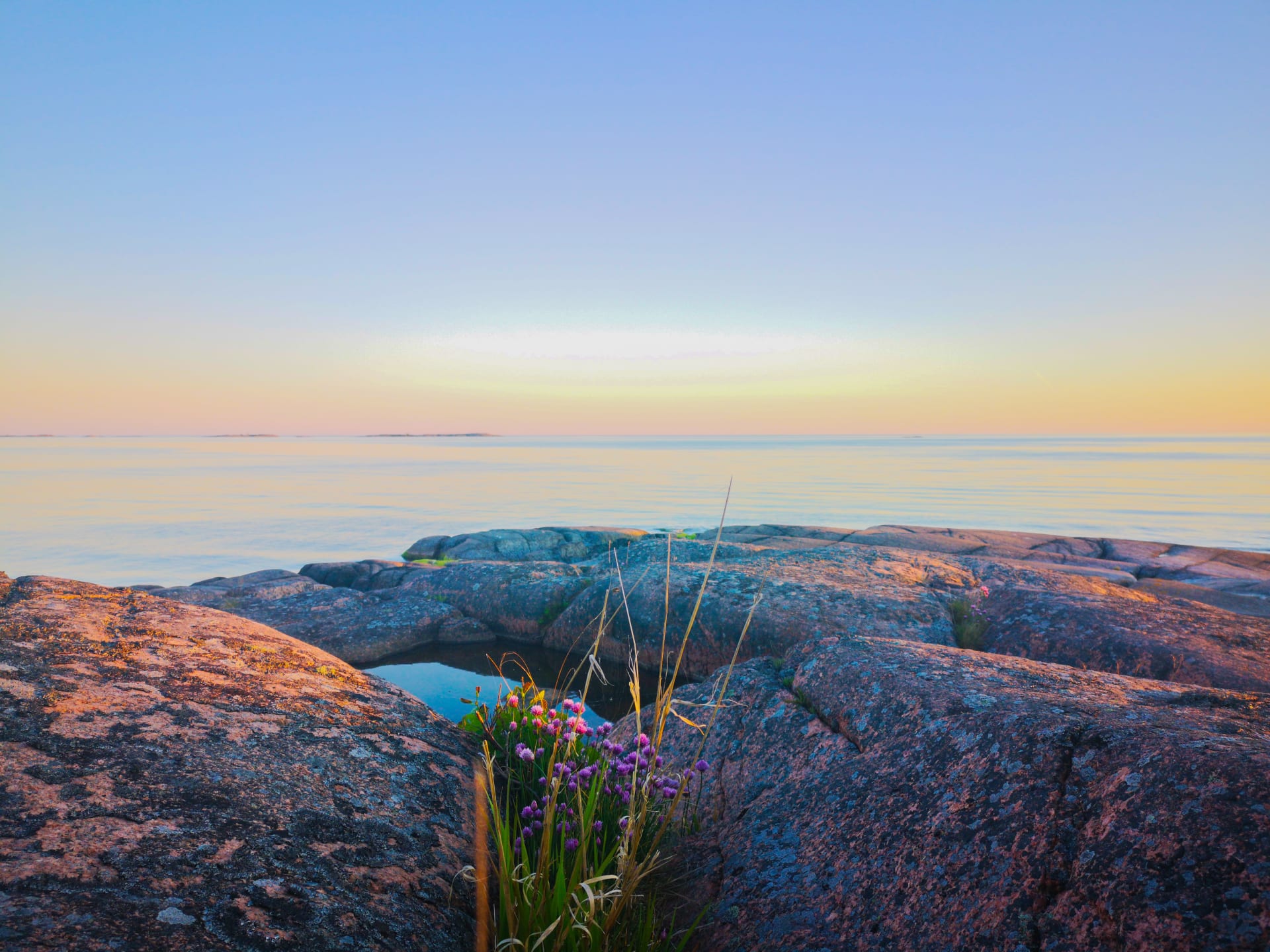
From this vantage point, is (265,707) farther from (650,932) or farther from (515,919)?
(650,932)

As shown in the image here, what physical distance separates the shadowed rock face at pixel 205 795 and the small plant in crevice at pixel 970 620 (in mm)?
4984

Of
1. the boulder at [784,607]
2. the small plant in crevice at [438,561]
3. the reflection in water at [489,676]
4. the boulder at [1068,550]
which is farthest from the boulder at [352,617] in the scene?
the boulder at [1068,550]

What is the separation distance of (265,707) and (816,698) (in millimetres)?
2746

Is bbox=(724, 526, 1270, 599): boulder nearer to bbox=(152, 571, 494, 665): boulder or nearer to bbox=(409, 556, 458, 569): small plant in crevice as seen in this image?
bbox=(152, 571, 494, 665): boulder

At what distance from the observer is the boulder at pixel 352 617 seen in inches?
368

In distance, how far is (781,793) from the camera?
3229 millimetres

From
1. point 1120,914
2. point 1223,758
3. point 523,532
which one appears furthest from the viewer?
point 523,532

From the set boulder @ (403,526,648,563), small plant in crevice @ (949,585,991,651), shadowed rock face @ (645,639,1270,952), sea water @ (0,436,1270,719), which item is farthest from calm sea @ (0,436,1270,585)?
shadowed rock face @ (645,639,1270,952)

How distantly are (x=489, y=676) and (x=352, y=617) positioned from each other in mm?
2786

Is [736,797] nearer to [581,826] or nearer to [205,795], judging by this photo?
[581,826]

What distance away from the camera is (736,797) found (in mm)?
3533

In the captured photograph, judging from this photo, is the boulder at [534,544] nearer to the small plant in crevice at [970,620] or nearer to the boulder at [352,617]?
the boulder at [352,617]

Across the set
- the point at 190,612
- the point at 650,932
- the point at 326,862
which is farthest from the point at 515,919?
the point at 190,612

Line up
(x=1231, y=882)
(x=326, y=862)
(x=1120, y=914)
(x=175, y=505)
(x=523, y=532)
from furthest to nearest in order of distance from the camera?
(x=175, y=505)
(x=523, y=532)
(x=326, y=862)
(x=1120, y=914)
(x=1231, y=882)
